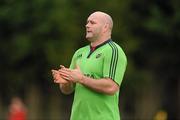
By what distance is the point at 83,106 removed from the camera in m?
7.41

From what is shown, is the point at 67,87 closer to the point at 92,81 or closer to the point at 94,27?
the point at 92,81

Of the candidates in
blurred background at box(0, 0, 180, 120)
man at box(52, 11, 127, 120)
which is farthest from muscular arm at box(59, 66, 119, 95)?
blurred background at box(0, 0, 180, 120)

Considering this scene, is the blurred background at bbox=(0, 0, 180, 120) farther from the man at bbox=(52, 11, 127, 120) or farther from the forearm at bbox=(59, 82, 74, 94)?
the man at bbox=(52, 11, 127, 120)

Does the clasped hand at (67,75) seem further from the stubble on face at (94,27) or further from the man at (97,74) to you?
the stubble on face at (94,27)

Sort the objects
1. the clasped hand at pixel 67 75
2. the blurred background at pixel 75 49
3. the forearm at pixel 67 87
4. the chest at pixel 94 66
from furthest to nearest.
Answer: the blurred background at pixel 75 49 < the forearm at pixel 67 87 < the chest at pixel 94 66 < the clasped hand at pixel 67 75

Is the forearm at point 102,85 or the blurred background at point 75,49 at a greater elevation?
the forearm at point 102,85

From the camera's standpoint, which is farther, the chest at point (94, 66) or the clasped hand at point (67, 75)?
the chest at point (94, 66)

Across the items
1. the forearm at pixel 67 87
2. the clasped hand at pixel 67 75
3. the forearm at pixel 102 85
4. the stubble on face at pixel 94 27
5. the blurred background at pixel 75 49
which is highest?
the stubble on face at pixel 94 27

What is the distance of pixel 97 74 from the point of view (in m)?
7.33

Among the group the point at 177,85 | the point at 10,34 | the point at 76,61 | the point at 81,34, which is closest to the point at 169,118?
the point at 177,85

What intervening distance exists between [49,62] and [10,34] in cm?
195

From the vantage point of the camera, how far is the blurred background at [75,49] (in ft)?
92.4

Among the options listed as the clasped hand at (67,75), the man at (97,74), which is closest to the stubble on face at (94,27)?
the man at (97,74)

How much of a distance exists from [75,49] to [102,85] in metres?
20.9
